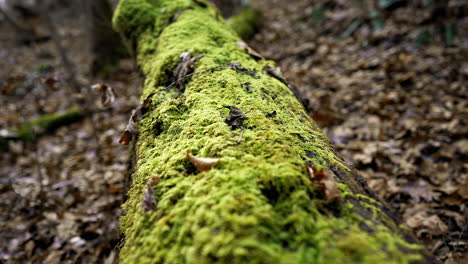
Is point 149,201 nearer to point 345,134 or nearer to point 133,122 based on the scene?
point 133,122

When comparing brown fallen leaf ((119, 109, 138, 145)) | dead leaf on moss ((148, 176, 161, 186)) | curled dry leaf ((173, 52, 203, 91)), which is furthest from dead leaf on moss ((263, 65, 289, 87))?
dead leaf on moss ((148, 176, 161, 186))

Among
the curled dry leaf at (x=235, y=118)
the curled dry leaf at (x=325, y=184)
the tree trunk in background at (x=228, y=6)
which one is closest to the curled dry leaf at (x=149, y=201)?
the curled dry leaf at (x=235, y=118)

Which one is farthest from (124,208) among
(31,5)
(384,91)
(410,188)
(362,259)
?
(31,5)

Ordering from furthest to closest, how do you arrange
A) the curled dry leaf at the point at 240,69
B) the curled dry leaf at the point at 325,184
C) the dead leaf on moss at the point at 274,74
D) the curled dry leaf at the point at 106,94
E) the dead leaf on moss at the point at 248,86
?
the curled dry leaf at the point at 106,94 < the dead leaf on moss at the point at 274,74 < the curled dry leaf at the point at 240,69 < the dead leaf on moss at the point at 248,86 < the curled dry leaf at the point at 325,184

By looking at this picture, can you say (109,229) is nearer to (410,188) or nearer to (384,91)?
(410,188)

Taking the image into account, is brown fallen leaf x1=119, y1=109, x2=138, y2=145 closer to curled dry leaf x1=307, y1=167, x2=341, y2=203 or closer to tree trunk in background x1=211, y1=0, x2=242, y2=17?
curled dry leaf x1=307, y1=167, x2=341, y2=203

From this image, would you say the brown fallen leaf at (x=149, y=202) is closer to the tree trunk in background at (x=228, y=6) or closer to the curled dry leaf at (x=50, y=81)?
the curled dry leaf at (x=50, y=81)

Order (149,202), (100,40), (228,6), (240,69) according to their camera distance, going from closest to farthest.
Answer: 1. (149,202)
2. (240,69)
3. (100,40)
4. (228,6)


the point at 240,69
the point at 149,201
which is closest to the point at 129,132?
the point at 149,201

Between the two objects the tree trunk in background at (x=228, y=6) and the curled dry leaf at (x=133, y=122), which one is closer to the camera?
the curled dry leaf at (x=133, y=122)
